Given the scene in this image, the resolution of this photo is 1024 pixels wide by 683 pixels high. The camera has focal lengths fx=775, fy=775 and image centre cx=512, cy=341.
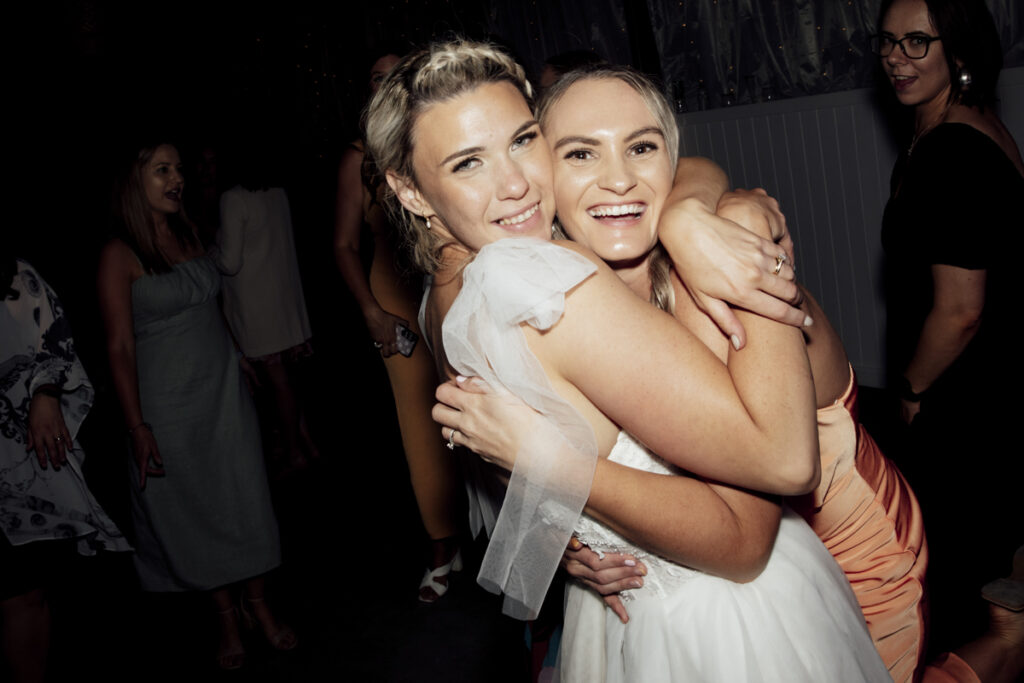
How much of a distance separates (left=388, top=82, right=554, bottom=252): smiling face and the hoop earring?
5.34 feet

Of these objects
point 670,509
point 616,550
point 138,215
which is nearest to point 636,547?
point 616,550

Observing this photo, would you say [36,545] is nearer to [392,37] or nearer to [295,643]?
[295,643]

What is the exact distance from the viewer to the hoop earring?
2.35 m

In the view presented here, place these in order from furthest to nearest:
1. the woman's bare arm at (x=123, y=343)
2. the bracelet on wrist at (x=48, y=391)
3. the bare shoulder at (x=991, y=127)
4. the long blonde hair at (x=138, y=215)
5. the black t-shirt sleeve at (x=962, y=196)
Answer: the long blonde hair at (x=138, y=215) → the woman's bare arm at (x=123, y=343) → the bracelet on wrist at (x=48, y=391) → the bare shoulder at (x=991, y=127) → the black t-shirt sleeve at (x=962, y=196)

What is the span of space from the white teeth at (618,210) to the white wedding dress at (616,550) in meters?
0.32

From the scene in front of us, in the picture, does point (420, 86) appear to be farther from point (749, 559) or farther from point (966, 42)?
point (966, 42)

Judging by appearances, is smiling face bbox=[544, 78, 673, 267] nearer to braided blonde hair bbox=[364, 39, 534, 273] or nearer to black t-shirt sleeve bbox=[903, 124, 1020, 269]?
braided blonde hair bbox=[364, 39, 534, 273]

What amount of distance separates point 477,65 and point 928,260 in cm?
159

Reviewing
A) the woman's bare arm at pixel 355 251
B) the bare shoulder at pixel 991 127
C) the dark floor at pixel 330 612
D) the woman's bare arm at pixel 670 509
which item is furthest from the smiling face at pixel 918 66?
the dark floor at pixel 330 612

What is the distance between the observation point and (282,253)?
14.9ft

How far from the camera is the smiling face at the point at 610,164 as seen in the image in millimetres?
1516

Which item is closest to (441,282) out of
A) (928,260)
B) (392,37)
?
(928,260)

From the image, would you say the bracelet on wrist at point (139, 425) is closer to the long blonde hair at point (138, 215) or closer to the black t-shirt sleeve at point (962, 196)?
the long blonde hair at point (138, 215)

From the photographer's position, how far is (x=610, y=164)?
1521 millimetres
